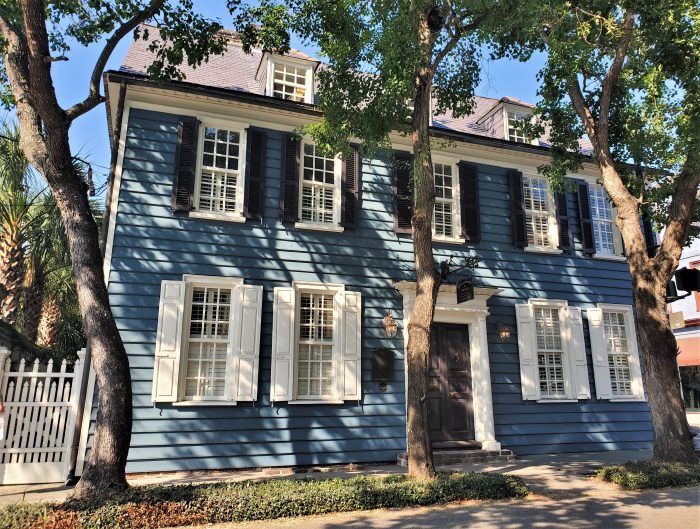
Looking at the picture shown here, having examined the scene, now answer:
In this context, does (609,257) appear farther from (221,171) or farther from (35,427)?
(35,427)

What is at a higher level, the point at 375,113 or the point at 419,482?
the point at 375,113

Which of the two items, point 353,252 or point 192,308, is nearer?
point 192,308

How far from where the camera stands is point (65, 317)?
1345 centimetres

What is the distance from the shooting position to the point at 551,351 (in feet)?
35.4

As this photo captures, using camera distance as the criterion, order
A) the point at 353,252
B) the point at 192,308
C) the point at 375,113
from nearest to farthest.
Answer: the point at 375,113 → the point at 192,308 → the point at 353,252

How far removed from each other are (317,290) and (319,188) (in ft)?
6.87

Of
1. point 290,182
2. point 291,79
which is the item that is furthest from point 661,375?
point 291,79

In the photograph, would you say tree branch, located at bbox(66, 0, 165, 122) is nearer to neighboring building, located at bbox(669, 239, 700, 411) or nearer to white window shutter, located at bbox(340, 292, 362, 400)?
white window shutter, located at bbox(340, 292, 362, 400)

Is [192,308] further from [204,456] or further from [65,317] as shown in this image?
[65,317]

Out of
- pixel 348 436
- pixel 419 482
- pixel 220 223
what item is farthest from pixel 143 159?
pixel 419 482

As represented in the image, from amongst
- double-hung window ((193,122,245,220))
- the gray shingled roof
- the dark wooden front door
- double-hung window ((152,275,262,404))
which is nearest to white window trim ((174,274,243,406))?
double-hung window ((152,275,262,404))

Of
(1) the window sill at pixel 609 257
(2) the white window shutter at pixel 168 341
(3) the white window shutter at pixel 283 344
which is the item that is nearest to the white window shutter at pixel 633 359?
(1) the window sill at pixel 609 257

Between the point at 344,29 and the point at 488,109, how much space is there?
713cm

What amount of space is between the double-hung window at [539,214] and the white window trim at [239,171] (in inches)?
247
